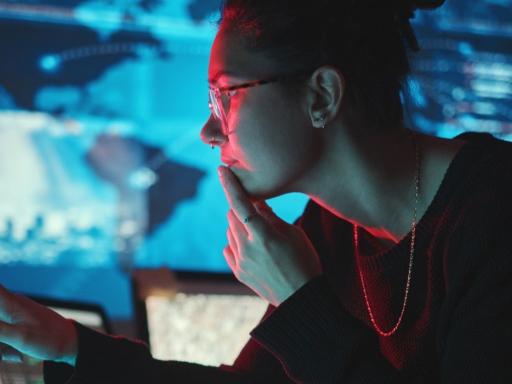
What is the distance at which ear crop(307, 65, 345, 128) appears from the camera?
994 millimetres

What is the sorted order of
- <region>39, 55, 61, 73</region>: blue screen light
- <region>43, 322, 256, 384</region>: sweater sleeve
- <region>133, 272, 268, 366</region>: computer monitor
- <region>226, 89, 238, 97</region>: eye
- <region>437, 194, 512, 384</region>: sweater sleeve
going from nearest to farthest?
<region>437, 194, 512, 384</region>: sweater sleeve → <region>43, 322, 256, 384</region>: sweater sleeve → <region>226, 89, 238, 97</region>: eye → <region>133, 272, 268, 366</region>: computer monitor → <region>39, 55, 61, 73</region>: blue screen light

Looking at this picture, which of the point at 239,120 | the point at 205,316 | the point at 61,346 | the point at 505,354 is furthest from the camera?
the point at 205,316

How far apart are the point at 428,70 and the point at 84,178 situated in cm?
109

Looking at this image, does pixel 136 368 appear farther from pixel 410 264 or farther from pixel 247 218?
pixel 410 264

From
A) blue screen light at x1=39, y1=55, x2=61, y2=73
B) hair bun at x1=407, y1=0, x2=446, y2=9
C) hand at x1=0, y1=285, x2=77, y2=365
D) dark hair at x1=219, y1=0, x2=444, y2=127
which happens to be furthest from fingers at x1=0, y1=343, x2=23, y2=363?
blue screen light at x1=39, y1=55, x2=61, y2=73

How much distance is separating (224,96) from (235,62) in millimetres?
51

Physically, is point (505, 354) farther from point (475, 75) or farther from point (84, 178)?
point (475, 75)

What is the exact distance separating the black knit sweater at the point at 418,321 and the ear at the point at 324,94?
19 cm

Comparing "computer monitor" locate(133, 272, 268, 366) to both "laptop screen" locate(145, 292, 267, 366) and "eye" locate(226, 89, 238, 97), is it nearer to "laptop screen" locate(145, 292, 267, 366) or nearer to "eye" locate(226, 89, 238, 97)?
"laptop screen" locate(145, 292, 267, 366)

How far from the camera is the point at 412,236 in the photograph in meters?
1.02

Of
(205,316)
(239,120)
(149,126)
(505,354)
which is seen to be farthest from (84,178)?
(505,354)

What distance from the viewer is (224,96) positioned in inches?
40.1

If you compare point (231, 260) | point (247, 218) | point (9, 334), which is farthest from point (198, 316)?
point (9, 334)

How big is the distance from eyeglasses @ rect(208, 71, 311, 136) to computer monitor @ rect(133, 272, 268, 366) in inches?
18.6
